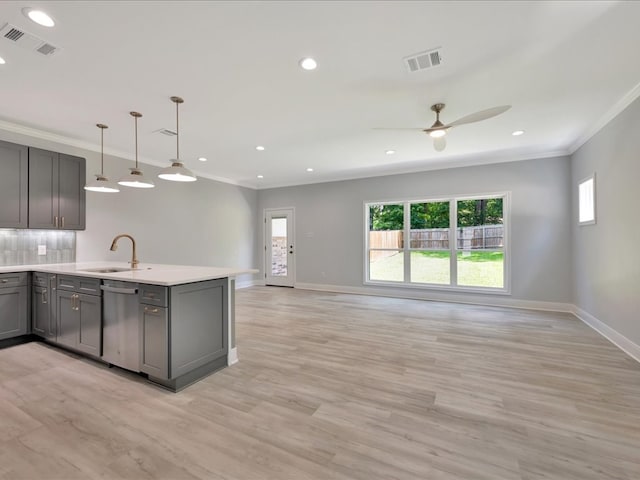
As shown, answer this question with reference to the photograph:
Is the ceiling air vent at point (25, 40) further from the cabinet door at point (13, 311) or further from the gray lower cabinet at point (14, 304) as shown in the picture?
the cabinet door at point (13, 311)

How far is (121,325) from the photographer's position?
2.70 meters

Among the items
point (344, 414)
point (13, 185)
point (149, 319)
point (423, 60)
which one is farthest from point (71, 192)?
point (423, 60)

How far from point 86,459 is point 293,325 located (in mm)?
2812

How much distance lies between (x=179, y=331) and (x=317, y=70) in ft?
8.58

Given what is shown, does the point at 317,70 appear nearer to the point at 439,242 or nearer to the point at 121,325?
the point at 121,325

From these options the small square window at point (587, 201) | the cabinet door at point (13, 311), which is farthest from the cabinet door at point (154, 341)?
the small square window at point (587, 201)

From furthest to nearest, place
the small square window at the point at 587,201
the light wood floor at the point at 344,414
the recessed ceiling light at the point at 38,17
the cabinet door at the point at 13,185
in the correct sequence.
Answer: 1. the small square window at the point at 587,201
2. the cabinet door at the point at 13,185
3. the recessed ceiling light at the point at 38,17
4. the light wood floor at the point at 344,414

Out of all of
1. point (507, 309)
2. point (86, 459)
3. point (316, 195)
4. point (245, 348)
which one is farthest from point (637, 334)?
point (316, 195)

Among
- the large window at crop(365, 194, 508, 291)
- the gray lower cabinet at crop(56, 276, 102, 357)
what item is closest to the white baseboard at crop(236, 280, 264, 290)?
the large window at crop(365, 194, 508, 291)

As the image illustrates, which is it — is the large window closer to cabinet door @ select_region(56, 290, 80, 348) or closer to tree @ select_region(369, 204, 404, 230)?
tree @ select_region(369, 204, 404, 230)

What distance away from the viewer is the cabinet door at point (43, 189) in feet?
12.6

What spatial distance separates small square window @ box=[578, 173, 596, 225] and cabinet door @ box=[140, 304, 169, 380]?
5554 millimetres

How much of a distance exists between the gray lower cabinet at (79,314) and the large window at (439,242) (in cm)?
516

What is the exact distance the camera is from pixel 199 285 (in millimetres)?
2637
